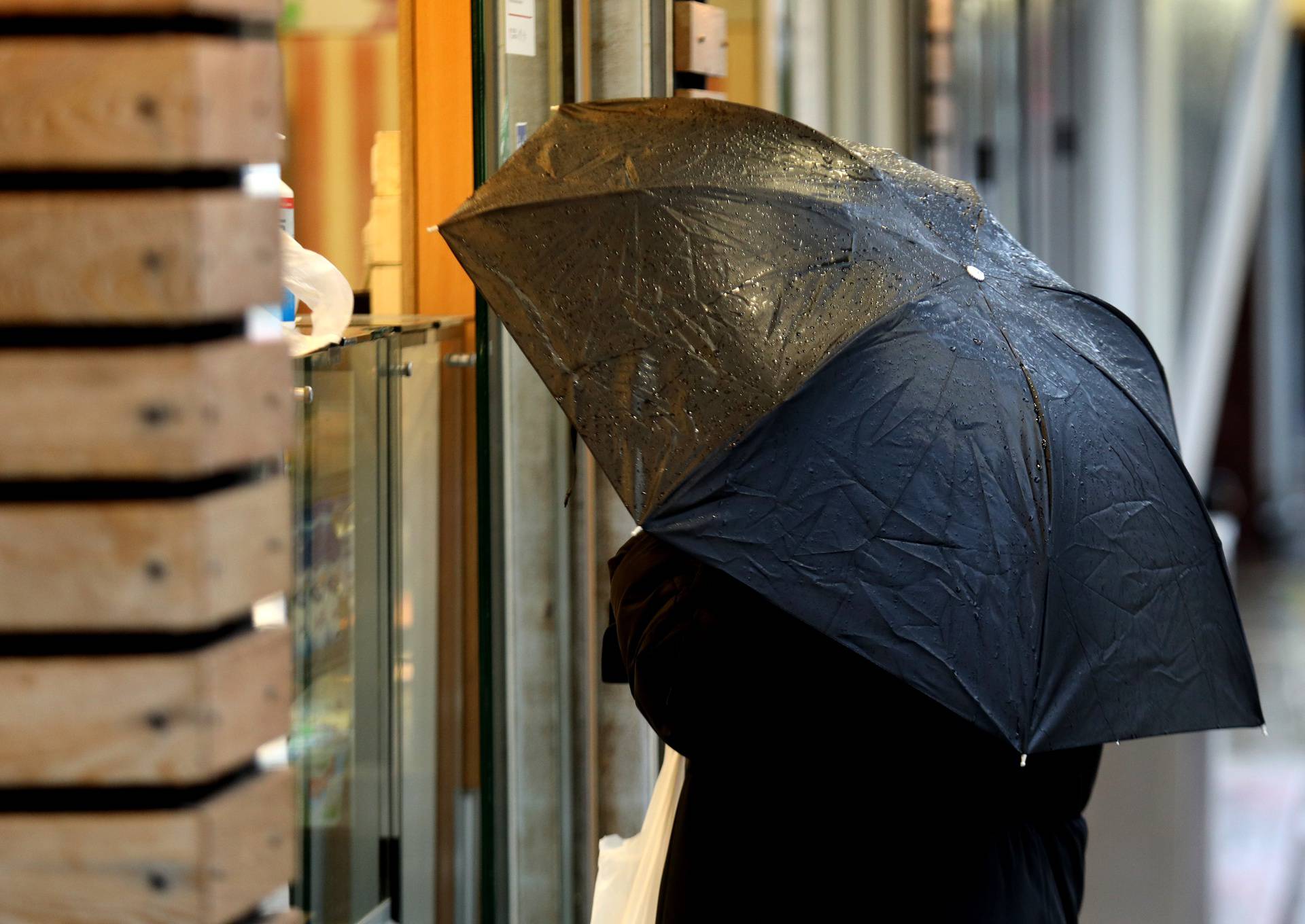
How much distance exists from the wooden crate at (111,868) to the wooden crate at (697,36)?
236 centimetres

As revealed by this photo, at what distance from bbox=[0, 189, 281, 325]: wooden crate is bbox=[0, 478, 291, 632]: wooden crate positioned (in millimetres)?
141

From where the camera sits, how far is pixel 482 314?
2941mm

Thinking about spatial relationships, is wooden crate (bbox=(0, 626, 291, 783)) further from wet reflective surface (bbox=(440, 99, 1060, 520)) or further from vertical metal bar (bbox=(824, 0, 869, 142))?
vertical metal bar (bbox=(824, 0, 869, 142))

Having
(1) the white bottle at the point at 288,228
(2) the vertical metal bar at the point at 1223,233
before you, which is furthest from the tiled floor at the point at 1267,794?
(1) the white bottle at the point at 288,228

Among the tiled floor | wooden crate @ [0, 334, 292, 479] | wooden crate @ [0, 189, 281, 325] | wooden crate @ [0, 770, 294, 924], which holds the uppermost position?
wooden crate @ [0, 189, 281, 325]

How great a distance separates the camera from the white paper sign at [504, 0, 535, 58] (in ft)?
9.48

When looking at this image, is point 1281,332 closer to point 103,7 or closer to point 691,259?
point 691,259

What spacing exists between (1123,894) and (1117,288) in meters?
3.36

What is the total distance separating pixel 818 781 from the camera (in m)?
1.87

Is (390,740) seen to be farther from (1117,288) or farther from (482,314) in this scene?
(1117,288)

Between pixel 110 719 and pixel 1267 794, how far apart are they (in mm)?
5427

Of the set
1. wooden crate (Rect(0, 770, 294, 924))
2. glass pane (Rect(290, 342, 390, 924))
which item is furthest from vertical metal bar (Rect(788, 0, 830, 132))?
wooden crate (Rect(0, 770, 294, 924))

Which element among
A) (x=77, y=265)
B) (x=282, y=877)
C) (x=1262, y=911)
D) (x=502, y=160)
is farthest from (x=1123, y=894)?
(x=77, y=265)

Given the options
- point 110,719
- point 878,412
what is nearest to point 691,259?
point 878,412
